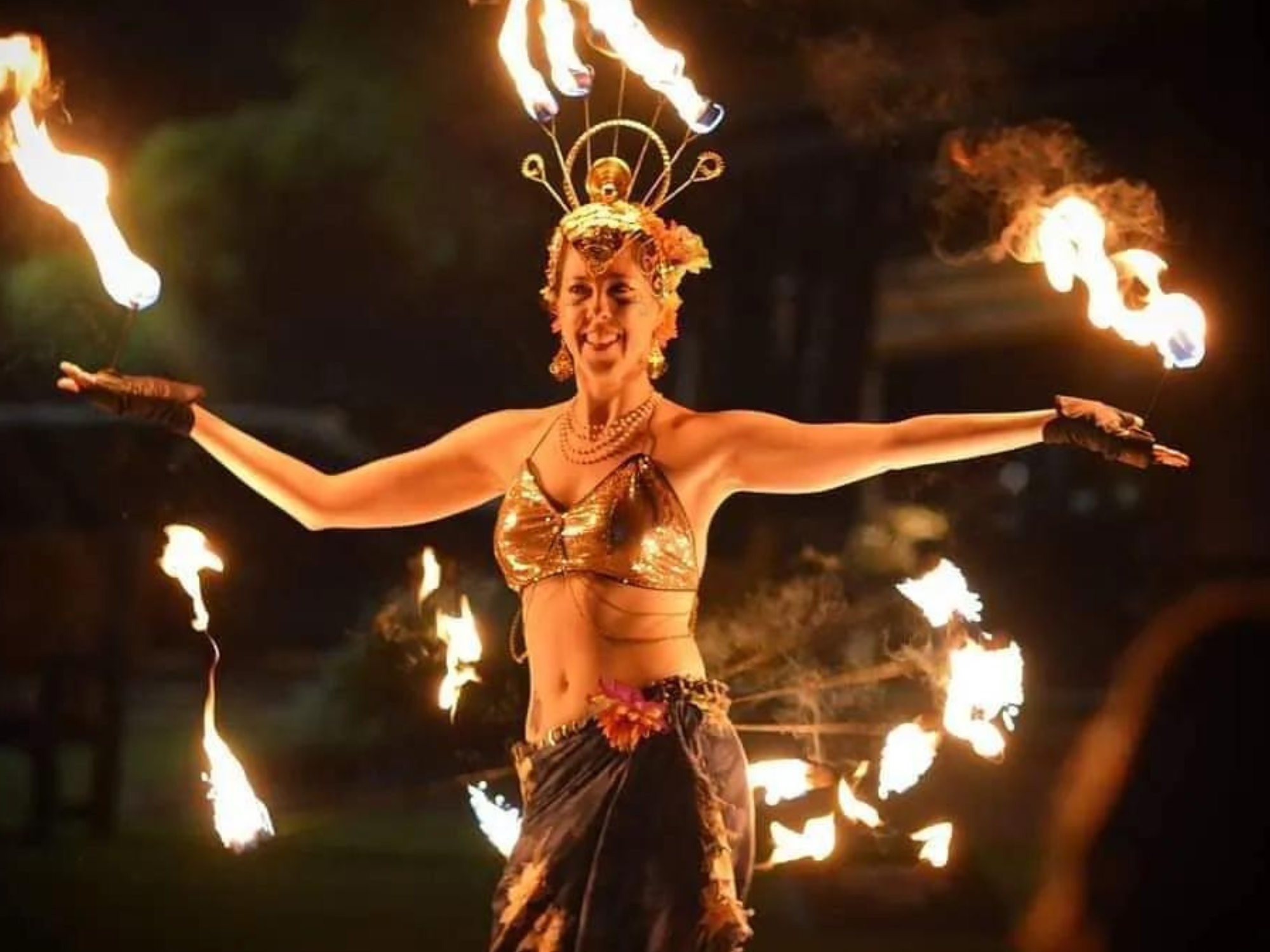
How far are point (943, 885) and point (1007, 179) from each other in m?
1.59

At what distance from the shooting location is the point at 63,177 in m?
2.59

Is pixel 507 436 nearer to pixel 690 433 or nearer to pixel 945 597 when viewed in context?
pixel 690 433

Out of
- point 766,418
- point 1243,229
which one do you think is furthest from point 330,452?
point 1243,229

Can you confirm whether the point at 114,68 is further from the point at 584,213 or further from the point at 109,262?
the point at 584,213

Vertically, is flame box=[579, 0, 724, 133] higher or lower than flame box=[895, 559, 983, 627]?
higher

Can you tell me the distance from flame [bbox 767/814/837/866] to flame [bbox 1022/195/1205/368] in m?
0.94

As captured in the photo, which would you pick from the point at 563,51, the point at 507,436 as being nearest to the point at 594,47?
the point at 563,51

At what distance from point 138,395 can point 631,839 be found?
950 mm

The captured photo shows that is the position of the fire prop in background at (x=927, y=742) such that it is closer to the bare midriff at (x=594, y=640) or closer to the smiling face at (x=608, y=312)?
the bare midriff at (x=594, y=640)

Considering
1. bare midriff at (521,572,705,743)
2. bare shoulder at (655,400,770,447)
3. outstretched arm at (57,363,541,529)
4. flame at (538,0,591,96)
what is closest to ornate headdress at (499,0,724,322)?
flame at (538,0,591,96)

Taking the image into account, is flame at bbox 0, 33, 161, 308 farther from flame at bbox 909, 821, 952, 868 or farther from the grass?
the grass

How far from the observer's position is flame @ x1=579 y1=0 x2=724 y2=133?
2.57 meters

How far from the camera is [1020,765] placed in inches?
160

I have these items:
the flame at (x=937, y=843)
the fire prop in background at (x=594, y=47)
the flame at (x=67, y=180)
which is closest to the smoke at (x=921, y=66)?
the fire prop in background at (x=594, y=47)
